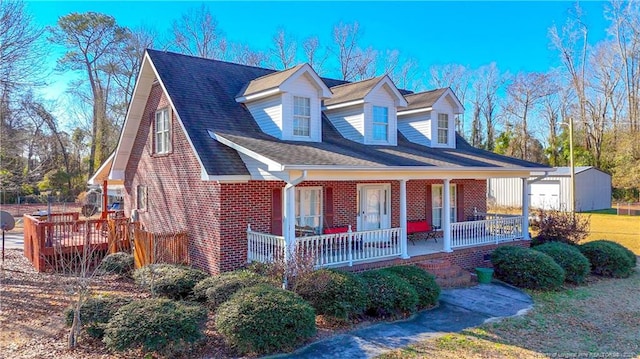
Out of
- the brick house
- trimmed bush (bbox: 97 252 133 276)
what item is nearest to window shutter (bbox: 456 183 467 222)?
the brick house

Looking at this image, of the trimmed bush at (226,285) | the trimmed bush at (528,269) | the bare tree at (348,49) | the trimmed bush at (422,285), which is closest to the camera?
the trimmed bush at (226,285)

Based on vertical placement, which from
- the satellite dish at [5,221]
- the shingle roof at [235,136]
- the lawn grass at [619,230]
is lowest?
the lawn grass at [619,230]

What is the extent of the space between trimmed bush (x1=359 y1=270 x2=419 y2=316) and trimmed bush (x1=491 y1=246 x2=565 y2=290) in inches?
175

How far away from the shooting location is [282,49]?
38469 mm

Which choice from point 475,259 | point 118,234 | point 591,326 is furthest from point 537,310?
point 118,234

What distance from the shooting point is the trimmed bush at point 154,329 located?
6.88 m

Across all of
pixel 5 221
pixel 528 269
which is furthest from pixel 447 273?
pixel 5 221

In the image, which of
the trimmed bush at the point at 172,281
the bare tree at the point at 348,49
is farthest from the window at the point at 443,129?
the bare tree at the point at 348,49

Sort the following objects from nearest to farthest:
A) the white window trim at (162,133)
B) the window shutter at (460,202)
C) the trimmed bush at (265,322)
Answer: the trimmed bush at (265,322) → the white window trim at (162,133) → the window shutter at (460,202)

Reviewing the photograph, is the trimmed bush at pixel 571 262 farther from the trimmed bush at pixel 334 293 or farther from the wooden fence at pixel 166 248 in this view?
the wooden fence at pixel 166 248

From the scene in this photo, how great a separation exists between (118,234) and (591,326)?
1399 centimetres

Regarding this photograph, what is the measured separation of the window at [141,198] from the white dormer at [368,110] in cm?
740

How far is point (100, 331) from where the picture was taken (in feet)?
25.2

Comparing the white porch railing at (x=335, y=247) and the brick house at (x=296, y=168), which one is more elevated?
the brick house at (x=296, y=168)
